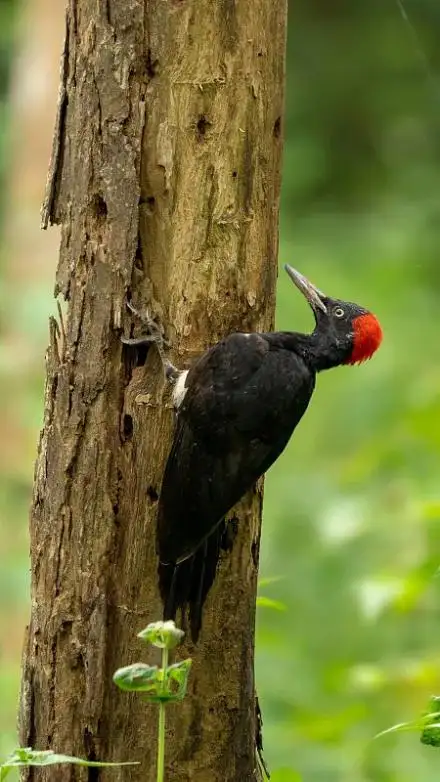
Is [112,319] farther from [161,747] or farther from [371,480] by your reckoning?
[371,480]

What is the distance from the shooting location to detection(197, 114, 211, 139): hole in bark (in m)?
2.99

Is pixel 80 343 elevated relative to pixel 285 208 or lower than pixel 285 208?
lower

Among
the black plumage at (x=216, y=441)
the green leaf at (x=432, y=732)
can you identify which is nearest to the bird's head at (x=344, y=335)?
the black plumage at (x=216, y=441)

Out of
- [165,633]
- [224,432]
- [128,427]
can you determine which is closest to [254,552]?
[224,432]

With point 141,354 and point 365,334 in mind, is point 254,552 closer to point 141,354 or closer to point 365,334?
point 141,354

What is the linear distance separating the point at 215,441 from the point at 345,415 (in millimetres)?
3991

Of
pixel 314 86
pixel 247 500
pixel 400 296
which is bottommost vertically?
Answer: pixel 247 500

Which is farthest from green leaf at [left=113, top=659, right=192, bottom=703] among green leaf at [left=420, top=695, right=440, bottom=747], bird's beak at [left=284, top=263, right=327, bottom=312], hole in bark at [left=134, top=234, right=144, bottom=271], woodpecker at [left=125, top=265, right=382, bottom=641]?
bird's beak at [left=284, top=263, right=327, bottom=312]

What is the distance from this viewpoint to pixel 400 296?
7.71 m

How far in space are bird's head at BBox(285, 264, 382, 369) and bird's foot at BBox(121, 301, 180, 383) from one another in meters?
0.74

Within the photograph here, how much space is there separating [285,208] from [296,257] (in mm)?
667

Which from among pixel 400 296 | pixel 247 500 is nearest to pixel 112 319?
pixel 247 500

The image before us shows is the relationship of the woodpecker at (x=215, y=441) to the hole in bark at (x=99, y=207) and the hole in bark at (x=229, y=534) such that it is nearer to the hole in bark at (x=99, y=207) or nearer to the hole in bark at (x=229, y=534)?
the hole in bark at (x=229, y=534)

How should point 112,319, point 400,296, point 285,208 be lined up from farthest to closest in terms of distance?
point 285,208
point 400,296
point 112,319
